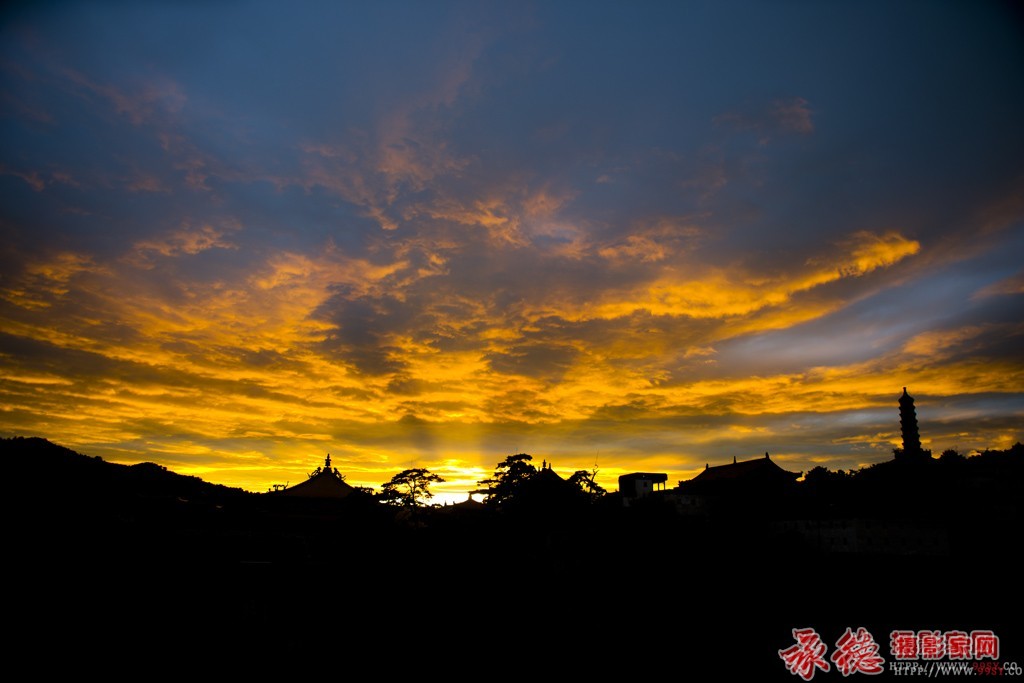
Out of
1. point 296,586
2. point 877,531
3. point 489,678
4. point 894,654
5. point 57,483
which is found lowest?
point 489,678

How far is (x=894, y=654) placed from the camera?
57.0ft

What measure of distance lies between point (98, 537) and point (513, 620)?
16.8 metres

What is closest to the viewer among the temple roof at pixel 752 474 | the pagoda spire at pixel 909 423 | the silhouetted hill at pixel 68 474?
the silhouetted hill at pixel 68 474

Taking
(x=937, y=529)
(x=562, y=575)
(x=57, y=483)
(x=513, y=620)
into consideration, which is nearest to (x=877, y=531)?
(x=937, y=529)

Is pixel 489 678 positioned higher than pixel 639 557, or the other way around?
pixel 639 557

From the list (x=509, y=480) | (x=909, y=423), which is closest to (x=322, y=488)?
(x=509, y=480)

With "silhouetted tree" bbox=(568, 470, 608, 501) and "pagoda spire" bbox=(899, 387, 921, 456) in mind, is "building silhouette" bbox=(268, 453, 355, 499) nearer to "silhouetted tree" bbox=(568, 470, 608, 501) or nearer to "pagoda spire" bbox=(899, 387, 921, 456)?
"silhouetted tree" bbox=(568, 470, 608, 501)

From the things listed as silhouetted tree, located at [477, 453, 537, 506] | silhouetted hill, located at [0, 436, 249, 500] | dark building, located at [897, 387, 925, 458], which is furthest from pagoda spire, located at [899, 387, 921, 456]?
silhouetted hill, located at [0, 436, 249, 500]

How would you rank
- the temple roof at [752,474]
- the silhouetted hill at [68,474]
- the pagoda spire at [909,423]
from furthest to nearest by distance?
the pagoda spire at [909,423] < the temple roof at [752,474] < the silhouetted hill at [68,474]

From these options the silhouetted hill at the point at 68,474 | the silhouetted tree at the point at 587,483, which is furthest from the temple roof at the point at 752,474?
the silhouetted hill at the point at 68,474

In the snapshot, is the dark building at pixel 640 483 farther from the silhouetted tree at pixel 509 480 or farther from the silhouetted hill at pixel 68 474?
the silhouetted hill at pixel 68 474

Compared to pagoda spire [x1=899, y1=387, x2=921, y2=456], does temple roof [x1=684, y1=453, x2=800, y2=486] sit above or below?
below

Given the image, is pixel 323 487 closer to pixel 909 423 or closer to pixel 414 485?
pixel 414 485

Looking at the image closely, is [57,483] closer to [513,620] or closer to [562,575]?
[513,620]
